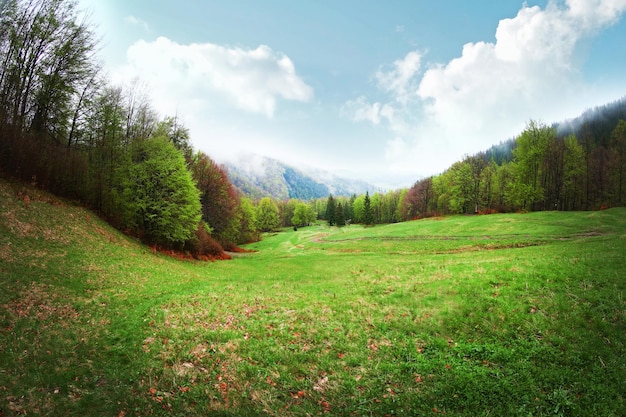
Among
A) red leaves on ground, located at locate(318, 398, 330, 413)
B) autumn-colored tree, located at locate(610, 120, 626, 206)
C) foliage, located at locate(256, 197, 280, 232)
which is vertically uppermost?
autumn-colored tree, located at locate(610, 120, 626, 206)

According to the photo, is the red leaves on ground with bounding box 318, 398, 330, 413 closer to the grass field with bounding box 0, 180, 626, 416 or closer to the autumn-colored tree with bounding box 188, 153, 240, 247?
the grass field with bounding box 0, 180, 626, 416

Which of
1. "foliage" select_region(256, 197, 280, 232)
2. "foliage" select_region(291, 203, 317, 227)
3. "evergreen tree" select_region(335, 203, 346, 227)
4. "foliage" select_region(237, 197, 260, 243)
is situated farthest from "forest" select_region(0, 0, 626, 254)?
"foliage" select_region(291, 203, 317, 227)

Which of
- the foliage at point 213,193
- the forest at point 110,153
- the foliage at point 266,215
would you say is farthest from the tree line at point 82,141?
the foliage at point 266,215

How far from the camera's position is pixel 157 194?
1232 inches

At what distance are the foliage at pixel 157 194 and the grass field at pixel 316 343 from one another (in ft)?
45.5

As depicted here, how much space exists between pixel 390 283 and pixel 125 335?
13.5 m

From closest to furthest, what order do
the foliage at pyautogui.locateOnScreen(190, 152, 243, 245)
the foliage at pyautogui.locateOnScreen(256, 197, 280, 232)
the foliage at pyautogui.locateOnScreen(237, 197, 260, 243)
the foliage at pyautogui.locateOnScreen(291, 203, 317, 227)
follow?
the foliage at pyautogui.locateOnScreen(190, 152, 243, 245), the foliage at pyautogui.locateOnScreen(237, 197, 260, 243), the foliage at pyautogui.locateOnScreen(256, 197, 280, 232), the foliage at pyautogui.locateOnScreen(291, 203, 317, 227)

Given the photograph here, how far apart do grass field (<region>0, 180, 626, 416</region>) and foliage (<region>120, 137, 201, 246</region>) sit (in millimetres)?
13873

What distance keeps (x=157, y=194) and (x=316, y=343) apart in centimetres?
2959

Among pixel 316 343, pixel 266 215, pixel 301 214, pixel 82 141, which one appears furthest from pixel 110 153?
pixel 301 214

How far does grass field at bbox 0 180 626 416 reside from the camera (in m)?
6.52

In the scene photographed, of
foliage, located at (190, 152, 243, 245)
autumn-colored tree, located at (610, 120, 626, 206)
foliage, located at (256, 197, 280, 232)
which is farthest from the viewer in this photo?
foliage, located at (256, 197, 280, 232)

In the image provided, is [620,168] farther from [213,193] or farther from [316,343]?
[213,193]

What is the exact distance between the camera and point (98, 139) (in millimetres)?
32094
